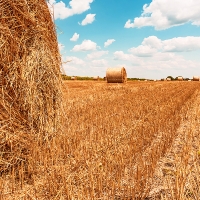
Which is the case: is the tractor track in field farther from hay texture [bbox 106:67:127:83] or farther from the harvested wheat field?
hay texture [bbox 106:67:127:83]

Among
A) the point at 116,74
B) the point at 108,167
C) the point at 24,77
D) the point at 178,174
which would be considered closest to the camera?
the point at 178,174

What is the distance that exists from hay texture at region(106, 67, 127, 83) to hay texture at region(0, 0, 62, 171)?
13.3 metres

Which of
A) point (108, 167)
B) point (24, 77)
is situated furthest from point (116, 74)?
point (108, 167)

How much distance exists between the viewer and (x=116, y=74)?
17422 mm

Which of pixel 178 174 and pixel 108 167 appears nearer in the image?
pixel 178 174

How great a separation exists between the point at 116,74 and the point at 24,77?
14078 mm

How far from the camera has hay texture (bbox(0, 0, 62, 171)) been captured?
3.43 meters

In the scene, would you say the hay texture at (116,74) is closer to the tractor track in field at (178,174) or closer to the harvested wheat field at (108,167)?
the harvested wheat field at (108,167)

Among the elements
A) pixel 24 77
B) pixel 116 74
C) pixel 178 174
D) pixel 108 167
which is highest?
pixel 116 74

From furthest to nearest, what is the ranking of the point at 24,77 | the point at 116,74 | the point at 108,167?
the point at 116,74 → the point at 24,77 → the point at 108,167

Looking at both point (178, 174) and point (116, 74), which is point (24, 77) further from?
point (116, 74)

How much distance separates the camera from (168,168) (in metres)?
3.43

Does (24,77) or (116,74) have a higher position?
(116,74)

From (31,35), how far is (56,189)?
225 cm
